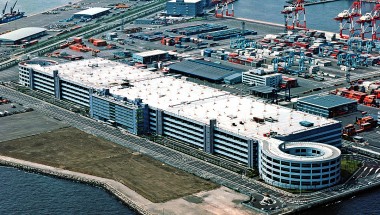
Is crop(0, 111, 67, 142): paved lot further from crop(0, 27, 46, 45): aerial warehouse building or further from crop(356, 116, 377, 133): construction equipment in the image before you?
crop(0, 27, 46, 45): aerial warehouse building

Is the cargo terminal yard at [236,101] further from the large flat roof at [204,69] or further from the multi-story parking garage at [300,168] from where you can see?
the large flat roof at [204,69]

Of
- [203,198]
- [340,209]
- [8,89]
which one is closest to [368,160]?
[340,209]

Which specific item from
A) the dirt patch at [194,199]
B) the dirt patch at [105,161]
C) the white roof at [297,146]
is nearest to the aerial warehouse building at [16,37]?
the dirt patch at [105,161]

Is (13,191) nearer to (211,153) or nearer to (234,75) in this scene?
(211,153)

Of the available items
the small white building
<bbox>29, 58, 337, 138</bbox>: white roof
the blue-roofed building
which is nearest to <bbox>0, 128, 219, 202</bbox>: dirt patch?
<bbox>29, 58, 337, 138</bbox>: white roof

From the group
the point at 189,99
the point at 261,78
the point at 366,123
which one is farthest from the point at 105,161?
the point at 261,78

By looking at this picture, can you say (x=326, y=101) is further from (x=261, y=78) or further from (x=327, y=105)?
(x=261, y=78)
